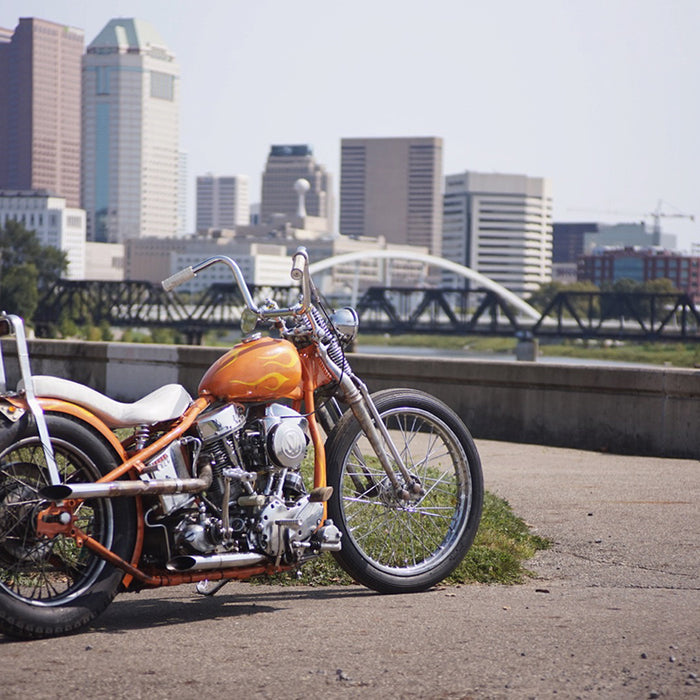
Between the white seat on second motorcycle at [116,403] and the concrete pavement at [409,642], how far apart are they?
76 centimetres

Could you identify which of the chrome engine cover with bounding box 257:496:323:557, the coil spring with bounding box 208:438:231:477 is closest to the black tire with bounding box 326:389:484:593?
the chrome engine cover with bounding box 257:496:323:557

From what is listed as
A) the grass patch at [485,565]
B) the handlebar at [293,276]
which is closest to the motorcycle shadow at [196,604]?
the grass patch at [485,565]

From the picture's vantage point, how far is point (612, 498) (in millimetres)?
8539

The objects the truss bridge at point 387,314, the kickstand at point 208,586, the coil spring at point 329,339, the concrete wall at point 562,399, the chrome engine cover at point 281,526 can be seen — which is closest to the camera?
the chrome engine cover at point 281,526

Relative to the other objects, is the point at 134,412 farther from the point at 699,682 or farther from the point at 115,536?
the point at 699,682

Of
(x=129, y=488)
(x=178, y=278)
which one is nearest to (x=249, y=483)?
(x=129, y=488)

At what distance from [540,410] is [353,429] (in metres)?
6.97

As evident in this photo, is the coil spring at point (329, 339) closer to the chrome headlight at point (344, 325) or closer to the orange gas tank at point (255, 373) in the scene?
the chrome headlight at point (344, 325)

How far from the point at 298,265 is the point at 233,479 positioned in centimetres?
90

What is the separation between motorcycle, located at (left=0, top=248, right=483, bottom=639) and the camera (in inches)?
181

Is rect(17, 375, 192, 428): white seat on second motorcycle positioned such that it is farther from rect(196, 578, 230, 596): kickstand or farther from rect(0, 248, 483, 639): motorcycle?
rect(196, 578, 230, 596): kickstand

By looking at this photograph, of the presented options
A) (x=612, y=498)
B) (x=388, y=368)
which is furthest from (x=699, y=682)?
(x=388, y=368)

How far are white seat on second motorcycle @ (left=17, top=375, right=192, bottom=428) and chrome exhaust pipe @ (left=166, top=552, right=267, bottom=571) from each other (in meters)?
0.51

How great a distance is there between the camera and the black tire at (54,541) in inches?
179
